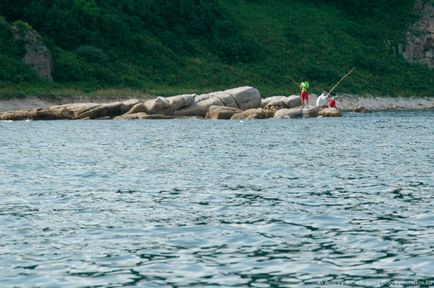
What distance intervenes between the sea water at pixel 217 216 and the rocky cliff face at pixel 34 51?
42870 millimetres

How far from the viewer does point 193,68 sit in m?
91.9

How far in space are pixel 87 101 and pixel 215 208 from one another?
5693 centimetres

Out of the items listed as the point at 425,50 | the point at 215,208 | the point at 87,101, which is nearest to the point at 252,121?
the point at 87,101

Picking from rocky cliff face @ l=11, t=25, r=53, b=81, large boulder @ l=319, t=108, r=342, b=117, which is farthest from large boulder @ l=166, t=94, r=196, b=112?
rocky cliff face @ l=11, t=25, r=53, b=81

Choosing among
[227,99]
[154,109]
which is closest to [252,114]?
[227,99]

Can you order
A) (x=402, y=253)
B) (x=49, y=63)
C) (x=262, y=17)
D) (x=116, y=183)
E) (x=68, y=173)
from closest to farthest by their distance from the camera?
(x=402, y=253) → (x=116, y=183) → (x=68, y=173) → (x=49, y=63) → (x=262, y=17)

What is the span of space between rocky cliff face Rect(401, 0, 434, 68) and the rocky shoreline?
5070 centimetres

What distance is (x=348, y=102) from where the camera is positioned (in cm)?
9306

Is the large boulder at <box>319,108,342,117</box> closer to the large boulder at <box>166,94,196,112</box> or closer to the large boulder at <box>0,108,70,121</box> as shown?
the large boulder at <box>166,94,196,112</box>

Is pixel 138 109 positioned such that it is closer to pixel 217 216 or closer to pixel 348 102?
pixel 348 102

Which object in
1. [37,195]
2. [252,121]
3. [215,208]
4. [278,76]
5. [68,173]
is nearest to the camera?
[215,208]

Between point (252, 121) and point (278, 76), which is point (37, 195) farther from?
point (278, 76)

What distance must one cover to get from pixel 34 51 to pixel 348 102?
3180 centimetres

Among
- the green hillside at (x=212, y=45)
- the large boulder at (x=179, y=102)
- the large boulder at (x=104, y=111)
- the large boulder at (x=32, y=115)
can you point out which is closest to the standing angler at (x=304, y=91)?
the large boulder at (x=179, y=102)
